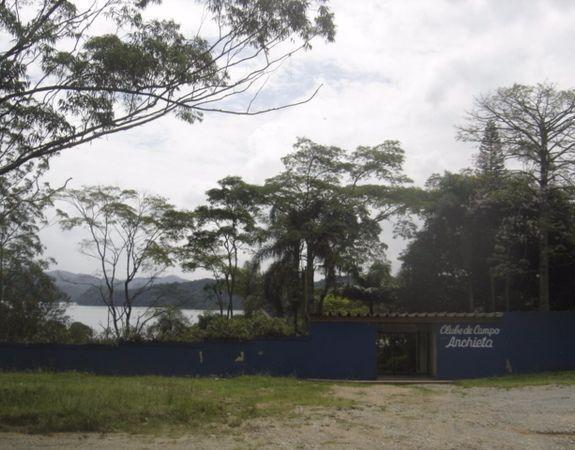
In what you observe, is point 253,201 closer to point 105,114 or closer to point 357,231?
point 357,231

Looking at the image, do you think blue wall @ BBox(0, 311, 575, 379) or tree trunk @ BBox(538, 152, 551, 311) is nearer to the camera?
blue wall @ BBox(0, 311, 575, 379)

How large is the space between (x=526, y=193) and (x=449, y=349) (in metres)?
9.06

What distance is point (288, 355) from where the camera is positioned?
21.7m

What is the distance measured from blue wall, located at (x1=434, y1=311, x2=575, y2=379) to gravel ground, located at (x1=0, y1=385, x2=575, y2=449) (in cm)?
623

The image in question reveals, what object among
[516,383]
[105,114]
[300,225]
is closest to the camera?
[105,114]

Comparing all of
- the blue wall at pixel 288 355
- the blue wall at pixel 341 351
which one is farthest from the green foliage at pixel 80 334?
the blue wall at pixel 341 351

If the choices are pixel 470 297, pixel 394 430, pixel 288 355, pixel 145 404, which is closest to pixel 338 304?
pixel 470 297

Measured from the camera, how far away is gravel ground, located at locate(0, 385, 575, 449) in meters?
9.98

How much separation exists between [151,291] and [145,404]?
2359cm

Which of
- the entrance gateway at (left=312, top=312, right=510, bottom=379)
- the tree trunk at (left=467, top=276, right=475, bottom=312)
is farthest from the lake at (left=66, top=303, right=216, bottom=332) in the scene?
the tree trunk at (left=467, top=276, right=475, bottom=312)

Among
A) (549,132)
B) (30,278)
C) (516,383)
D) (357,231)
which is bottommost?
(516,383)

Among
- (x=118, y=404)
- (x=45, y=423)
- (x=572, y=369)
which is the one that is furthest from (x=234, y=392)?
(x=572, y=369)

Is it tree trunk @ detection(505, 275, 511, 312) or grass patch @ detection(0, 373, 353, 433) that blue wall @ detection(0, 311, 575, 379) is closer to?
grass patch @ detection(0, 373, 353, 433)

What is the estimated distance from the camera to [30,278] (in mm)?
31031
